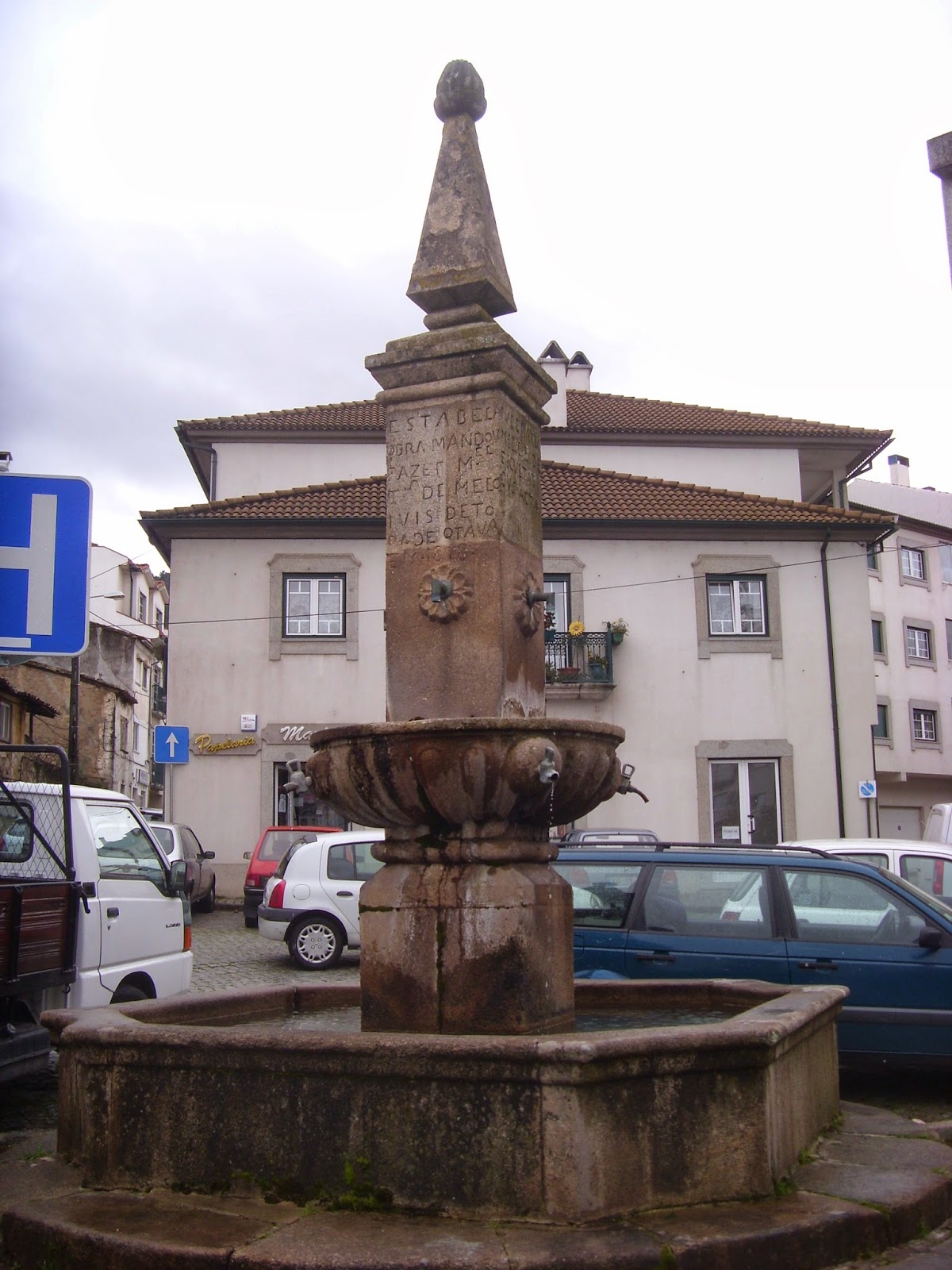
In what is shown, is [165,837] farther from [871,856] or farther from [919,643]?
[919,643]

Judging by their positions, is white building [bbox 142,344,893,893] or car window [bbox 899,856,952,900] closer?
car window [bbox 899,856,952,900]

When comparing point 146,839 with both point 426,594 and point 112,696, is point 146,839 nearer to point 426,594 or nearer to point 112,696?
point 426,594

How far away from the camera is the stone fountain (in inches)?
167

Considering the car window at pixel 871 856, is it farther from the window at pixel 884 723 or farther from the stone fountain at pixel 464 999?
the window at pixel 884 723

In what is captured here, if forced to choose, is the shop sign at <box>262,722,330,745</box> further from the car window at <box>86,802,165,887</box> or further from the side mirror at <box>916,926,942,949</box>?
the side mirror at <box>916,926,942,949</box>

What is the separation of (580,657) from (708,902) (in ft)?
53.3

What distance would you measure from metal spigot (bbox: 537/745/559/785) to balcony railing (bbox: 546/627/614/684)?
18901 mm

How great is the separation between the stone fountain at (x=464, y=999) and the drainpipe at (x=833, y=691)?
17990 mm

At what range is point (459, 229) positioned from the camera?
6637mm

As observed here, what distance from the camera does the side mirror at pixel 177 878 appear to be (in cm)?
960

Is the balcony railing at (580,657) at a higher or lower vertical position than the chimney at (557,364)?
lower

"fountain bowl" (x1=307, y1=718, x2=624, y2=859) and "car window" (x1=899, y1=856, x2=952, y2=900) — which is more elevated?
"fountain bowl" (x1=307, y1=718, x2=624, y2=859)

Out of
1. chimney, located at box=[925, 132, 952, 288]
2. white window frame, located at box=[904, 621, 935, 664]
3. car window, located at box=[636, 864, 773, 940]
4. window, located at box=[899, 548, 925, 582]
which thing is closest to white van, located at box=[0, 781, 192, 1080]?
car window, located at box=[636, 864, 773, 940]

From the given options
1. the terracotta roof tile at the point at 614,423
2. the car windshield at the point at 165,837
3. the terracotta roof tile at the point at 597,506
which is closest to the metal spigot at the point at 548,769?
the car windshield at the point at 165,837
